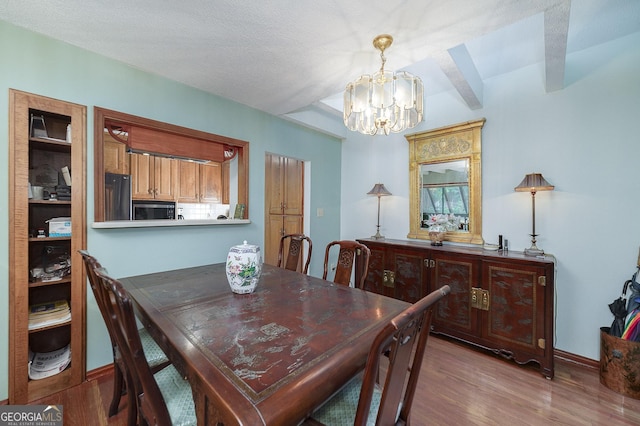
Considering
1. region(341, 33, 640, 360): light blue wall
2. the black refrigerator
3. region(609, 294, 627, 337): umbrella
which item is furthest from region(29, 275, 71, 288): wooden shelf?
region(609, 294, 627, 337): umbrella

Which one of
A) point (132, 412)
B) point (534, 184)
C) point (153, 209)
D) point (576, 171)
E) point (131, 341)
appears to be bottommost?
point (132, 412)

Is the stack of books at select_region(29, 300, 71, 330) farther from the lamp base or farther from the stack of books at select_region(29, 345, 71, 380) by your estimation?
the lamp base

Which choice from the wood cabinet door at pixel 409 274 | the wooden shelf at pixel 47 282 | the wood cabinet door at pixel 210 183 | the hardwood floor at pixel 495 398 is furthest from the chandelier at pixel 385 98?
the wood cabinet door at pixel 210 183

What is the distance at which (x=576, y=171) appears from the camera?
2.24 m

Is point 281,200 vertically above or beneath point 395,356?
above

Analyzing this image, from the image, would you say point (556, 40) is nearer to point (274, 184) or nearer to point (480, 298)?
point (480, 298)

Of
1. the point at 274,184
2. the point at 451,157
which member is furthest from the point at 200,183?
the point at 451,157

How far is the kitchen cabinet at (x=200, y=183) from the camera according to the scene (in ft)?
12.6

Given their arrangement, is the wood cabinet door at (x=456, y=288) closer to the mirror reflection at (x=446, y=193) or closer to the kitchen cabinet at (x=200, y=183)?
the mirror reflection at (x=446, y=193)

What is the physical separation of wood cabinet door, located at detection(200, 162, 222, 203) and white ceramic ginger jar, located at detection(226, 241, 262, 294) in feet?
9.50

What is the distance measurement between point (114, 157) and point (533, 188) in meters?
4.73

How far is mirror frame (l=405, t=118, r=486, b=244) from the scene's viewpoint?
8.98ft

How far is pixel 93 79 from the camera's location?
6.33 ft

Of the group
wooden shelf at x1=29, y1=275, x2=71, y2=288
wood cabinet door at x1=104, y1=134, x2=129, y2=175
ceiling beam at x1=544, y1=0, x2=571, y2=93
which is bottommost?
wooden shelf at x1=29, y1=275, x2=71, y2=288
